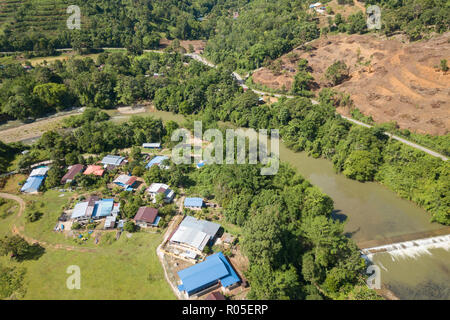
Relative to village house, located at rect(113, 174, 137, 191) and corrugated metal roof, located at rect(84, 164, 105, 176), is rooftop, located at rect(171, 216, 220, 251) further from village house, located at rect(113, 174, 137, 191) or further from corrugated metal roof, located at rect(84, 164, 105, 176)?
corrugated metal roof, located at rect(84, 164, 105, 176)

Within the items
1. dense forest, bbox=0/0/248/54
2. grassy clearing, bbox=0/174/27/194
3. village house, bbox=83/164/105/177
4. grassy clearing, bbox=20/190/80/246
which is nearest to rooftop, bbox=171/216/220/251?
grassy clearing, bbox=20/190/80/246

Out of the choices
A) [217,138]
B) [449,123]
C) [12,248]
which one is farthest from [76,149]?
[449,123]


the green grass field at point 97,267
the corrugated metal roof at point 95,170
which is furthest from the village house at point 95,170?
the green grass field at point 97,267

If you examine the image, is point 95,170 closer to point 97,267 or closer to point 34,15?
point 97,267

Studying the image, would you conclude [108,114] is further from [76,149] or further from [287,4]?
[287,4]

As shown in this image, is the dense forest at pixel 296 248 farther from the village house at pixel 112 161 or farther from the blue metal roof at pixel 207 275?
the village house at pixel 112 161

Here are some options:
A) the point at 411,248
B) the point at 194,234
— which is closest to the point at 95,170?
the point at 194,234

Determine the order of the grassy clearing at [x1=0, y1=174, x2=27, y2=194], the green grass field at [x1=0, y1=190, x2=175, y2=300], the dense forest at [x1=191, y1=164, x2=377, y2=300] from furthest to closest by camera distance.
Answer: the grassy clearing at [x1=0, y1=174, x2=27, y2=194]
the green grass field at [x1=0, y1=190, x2=175, y2=300]
the dense forest at [x1=191, y1=164, x2=377, y2=300]
